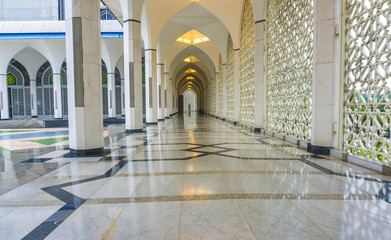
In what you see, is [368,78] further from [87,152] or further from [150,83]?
[150,83]

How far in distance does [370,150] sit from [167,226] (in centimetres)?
434

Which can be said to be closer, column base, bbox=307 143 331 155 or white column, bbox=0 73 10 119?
column base, bbox=307 143 331 155

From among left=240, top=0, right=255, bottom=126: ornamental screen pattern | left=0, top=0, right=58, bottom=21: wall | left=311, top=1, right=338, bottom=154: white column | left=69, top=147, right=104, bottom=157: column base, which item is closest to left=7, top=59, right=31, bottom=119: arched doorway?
left=0, top=0, right=58, bottom=21: wall

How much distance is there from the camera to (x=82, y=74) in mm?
5645

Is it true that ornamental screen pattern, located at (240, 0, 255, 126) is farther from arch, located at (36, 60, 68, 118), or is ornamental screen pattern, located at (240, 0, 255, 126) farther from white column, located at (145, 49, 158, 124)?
→ arch, located at (36, 60, 68, 118)

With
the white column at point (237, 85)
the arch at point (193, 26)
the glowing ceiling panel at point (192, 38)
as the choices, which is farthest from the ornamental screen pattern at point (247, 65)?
the glowing ceiling panel at point (192, 38)

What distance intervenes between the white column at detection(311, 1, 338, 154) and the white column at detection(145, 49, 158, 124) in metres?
11.1

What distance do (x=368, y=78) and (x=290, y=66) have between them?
3366 mm

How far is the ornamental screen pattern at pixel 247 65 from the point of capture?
12.2 meters

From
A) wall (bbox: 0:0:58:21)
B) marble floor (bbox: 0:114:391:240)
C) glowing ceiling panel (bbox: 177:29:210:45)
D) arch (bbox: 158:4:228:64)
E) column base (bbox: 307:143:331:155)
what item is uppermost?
wall (bbox: 0:0:58:21)

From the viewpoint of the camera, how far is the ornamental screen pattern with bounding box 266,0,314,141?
6.78 meters

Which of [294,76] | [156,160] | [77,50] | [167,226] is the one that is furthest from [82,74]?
[294,76]

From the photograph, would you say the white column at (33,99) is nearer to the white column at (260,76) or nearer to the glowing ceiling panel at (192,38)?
the glowing ceiling panel at (192,38)

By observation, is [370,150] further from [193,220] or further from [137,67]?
[137,67]
